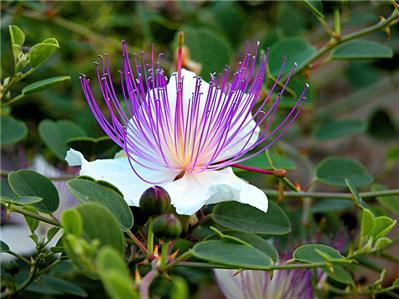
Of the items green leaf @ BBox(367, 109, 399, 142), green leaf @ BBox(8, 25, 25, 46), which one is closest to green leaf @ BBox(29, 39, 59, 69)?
green leaf @ BBox(8, 25, 25, 46)

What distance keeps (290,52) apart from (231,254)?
0.64 metres

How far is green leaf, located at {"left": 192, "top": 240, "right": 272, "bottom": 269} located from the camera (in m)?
0.76

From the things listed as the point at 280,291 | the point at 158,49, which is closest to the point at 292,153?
the point at 158,49

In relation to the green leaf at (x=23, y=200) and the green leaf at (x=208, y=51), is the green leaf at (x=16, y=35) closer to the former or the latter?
the green leaf at (x=23, y=200)

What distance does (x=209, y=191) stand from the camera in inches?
34.9

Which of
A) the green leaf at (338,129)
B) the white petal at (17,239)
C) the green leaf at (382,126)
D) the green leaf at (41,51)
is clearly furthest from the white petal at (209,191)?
the green leaf at (382,126)

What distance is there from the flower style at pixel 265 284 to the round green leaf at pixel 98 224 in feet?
1.00

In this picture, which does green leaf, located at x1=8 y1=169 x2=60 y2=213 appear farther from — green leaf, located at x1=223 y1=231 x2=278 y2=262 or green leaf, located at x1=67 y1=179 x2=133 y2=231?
green leaf, located at x1=223 y1=231 x2=278 y2=262

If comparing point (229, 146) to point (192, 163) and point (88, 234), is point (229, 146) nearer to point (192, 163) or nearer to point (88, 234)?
point (192, 163)

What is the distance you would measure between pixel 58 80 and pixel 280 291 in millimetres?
432

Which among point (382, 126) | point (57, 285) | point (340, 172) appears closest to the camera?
point (57, 285)

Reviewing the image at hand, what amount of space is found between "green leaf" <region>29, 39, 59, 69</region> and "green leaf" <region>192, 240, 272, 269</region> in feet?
1.19

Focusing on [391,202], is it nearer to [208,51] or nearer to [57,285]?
[208,51]

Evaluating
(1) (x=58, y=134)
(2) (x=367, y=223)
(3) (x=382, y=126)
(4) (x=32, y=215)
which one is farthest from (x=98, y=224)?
(3) (x=382, y=126)
